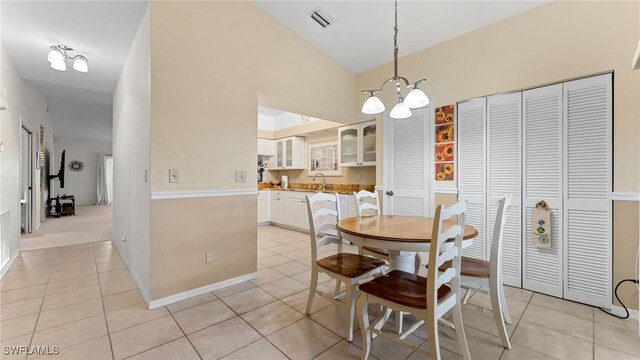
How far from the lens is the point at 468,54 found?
302cm

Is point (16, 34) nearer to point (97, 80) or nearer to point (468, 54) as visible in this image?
point (97, 80)

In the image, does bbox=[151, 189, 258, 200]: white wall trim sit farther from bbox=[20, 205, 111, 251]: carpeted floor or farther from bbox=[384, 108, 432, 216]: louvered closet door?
bbox=[20, 205, 111, 251]: carpeted floor

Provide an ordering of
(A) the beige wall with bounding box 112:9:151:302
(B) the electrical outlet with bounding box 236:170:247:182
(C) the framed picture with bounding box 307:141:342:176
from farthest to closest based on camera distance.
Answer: (C) the framed picture with bounding box 307:141:342:176
(B) the electrical outlet with bounding box 236:170:247:182
(A) the beige wall with bounding box 112:9:151:302

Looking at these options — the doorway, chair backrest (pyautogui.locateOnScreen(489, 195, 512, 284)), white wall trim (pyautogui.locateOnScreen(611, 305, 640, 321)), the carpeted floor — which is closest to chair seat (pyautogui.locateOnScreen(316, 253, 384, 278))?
chair backrest (pyautogui.locateOnScreen(489, 195, 512, 284))

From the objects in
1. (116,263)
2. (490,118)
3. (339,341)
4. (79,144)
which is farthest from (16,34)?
(79,144)

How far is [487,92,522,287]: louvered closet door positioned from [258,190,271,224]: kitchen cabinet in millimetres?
4275

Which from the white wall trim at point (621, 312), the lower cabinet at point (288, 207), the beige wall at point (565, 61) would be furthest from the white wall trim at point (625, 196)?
the lower cabinet at point (288, 207)

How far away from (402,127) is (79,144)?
11.8 meters

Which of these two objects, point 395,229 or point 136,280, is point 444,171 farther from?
point 136,280

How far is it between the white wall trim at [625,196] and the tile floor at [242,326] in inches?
37.7

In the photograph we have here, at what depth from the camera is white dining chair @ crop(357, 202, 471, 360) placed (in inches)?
54.8

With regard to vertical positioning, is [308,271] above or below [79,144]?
below

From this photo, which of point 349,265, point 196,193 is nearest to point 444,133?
point 349,265

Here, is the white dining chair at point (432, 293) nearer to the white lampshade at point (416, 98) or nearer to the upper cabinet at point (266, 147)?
the white lampshade at point (416, 98)
